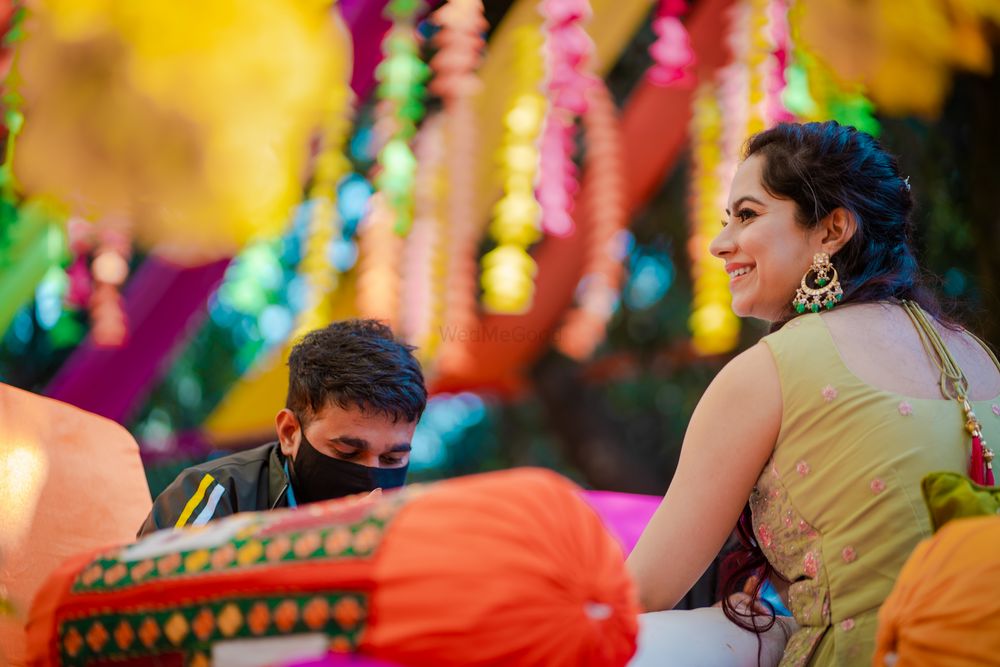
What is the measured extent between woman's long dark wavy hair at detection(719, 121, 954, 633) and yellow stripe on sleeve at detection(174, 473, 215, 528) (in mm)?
805

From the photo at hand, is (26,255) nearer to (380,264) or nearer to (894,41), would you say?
(380,264)

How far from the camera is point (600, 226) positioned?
446cm

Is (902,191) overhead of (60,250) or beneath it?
overhead

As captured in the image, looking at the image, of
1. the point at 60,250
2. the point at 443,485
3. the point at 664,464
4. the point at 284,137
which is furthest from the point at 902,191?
the point at 664,464

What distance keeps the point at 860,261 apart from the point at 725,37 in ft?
9.29

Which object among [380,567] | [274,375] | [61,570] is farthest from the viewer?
[274,375]

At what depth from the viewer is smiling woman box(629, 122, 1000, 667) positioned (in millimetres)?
1505

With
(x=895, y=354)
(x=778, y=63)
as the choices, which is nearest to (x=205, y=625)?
(x=895, y=354)

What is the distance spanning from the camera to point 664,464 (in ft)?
21.8

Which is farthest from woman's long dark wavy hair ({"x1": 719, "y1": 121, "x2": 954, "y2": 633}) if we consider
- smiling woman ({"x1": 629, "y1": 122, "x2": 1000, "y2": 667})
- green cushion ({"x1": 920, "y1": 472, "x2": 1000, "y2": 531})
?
green cushion ({"x1": 920, "y1": 472, "x2": 1000, "y2": 531})

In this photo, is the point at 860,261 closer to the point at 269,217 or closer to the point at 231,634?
the point at 231,634

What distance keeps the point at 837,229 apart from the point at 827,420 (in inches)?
14.7

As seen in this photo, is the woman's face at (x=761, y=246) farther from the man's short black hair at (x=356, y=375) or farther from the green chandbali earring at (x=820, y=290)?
the man's short black hair at (x=356, y=375)

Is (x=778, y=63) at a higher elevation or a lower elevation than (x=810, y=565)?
lower
